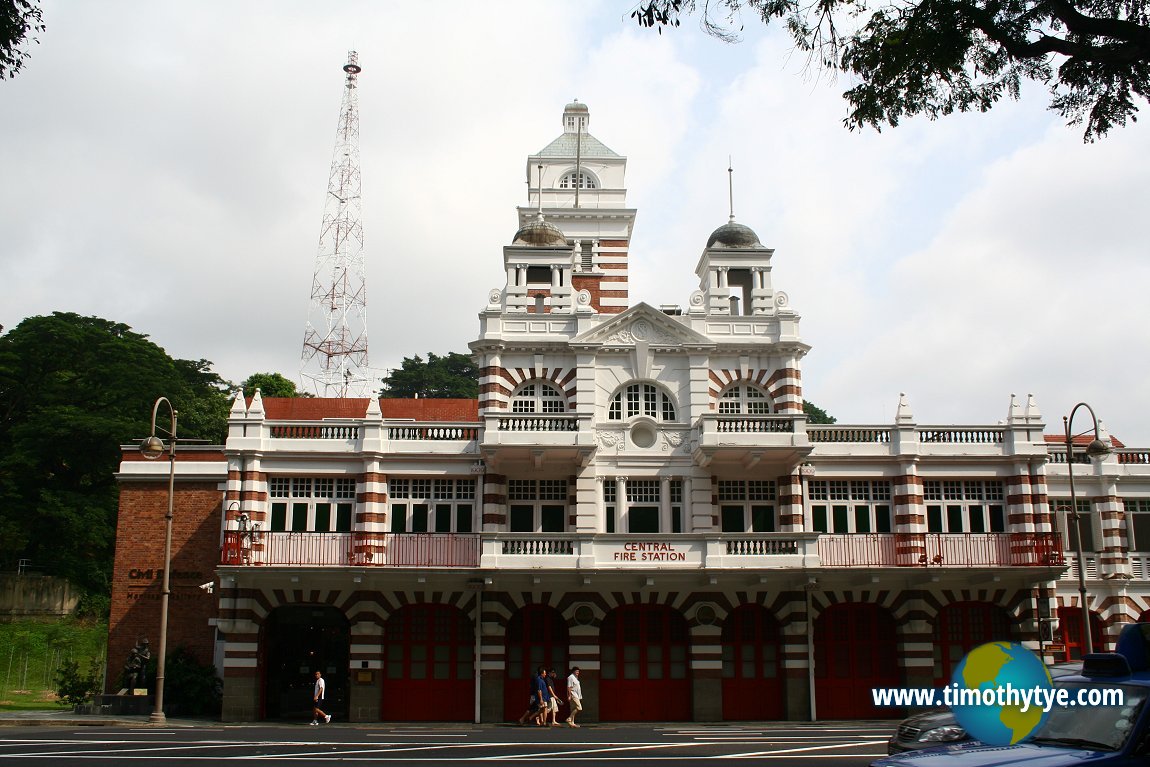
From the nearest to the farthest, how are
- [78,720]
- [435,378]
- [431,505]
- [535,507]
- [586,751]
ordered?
[586,751] < [78,720] < [431,505] < [535,507] < [435,378]

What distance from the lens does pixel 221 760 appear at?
1947 centimetres

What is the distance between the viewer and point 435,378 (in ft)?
273

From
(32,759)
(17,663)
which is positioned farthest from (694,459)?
(17,663)

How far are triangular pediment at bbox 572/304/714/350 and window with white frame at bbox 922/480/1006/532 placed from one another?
893 centimetres

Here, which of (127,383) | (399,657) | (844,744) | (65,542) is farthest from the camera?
(127,383)

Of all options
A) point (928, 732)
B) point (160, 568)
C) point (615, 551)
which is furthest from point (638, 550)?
point (160, 568)

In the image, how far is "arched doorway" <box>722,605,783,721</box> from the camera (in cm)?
3316

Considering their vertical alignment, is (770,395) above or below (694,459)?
above

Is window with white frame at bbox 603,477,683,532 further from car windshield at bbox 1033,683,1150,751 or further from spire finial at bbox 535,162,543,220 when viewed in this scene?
car windshield at bbox 1033,683,1150,751

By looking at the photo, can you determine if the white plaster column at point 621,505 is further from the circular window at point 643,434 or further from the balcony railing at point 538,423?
the balcony railing at point 538,423

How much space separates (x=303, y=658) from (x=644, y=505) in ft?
40.9

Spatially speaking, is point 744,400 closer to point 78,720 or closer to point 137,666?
point 137,666

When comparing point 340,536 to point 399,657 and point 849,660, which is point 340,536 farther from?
point 849,660

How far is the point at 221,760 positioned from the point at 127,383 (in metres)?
44.4
